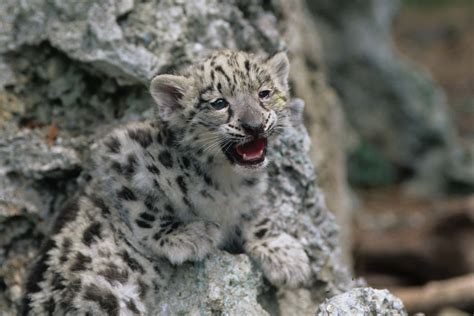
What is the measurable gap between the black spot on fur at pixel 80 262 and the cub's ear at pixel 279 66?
1.98m

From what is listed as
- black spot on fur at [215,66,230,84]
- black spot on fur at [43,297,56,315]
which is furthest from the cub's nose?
black spot on fur at [43,297,56,315]

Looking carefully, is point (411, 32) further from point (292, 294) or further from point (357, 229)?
point (292, 294)

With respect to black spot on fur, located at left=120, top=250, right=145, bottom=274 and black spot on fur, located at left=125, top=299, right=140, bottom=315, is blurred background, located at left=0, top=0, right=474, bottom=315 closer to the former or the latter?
black spot on fur, located at left=120, top=250, right=145, bottom=274

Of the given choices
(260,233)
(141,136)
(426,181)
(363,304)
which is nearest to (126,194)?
(141,136)

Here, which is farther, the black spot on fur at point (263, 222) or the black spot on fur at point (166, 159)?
the black spot on fur at point (263, 222)

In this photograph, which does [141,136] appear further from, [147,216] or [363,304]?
[363,304]

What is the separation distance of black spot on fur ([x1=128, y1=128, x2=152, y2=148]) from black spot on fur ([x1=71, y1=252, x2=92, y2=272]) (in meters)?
0.93

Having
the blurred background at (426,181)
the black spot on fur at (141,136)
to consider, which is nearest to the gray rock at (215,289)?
the black spot on fur at (141,136)

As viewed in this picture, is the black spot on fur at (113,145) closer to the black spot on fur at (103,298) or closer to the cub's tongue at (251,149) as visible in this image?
the cub's tongue at (251,149)

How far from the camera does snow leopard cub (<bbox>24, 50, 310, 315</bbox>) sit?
18.1 ft

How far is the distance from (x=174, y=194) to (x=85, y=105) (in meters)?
1.62

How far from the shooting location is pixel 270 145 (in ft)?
20.8

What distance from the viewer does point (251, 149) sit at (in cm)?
558

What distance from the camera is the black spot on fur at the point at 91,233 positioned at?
563cm
